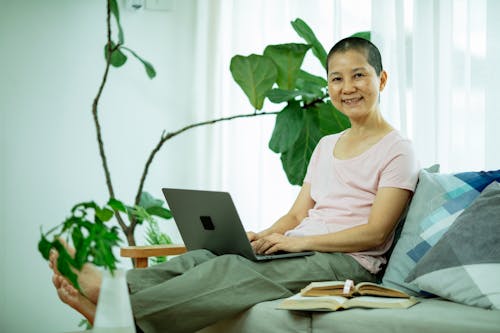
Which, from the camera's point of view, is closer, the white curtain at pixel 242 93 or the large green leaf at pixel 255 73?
the large green leaf at pixel 255 73

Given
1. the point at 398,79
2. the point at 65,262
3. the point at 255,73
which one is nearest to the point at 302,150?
the point at 255,73

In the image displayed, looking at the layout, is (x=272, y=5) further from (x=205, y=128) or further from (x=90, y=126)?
(x=90, y=126)

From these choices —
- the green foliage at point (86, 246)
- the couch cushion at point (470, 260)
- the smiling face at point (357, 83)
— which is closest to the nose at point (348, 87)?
the smiling face at point (357, 83)

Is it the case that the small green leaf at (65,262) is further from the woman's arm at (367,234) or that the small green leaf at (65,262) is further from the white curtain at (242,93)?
the white curtain at (242,93)

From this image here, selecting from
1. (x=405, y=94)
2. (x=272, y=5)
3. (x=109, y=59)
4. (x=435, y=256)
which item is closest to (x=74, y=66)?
(x=109, y=59)

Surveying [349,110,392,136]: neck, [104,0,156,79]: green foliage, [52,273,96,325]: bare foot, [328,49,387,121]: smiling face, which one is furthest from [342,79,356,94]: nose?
[104,0,156,79]: green foliage

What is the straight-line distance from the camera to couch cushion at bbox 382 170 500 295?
6.90 feet

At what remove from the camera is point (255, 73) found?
3145 mm

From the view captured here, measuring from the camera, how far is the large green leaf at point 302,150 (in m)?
3.09

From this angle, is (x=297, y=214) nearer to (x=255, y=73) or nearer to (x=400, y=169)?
(x=400, y=169)

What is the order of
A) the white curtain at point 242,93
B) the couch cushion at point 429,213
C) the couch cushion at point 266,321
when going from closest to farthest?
the couch cushion at point 266,321, the couch cushion at point 429,213, the white curtain at point 242,93

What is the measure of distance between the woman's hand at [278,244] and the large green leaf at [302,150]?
0.80 metres

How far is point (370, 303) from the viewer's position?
1.82 meters

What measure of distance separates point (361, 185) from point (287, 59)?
952mm
